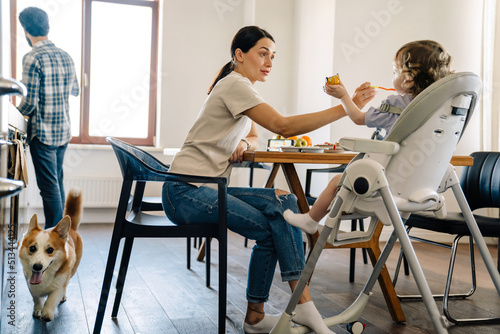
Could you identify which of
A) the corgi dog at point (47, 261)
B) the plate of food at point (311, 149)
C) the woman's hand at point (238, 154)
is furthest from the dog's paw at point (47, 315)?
the plate of food at point (311, 149)

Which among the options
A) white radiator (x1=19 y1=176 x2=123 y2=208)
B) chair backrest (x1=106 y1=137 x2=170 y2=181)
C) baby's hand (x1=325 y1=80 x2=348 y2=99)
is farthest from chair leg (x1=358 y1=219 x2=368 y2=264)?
white radiator (x1=19 y1=176 x2=123 y2=208)

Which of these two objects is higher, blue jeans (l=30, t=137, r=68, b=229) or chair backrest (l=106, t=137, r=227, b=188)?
chair backrest (l=106, t=137, r=227, b=188)

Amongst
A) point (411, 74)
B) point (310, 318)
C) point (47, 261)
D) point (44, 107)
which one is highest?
point (411, 74)

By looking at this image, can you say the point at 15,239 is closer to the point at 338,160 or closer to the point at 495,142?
the point at 338,160

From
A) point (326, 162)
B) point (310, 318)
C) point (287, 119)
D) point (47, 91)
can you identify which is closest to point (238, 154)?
point (287, 119)

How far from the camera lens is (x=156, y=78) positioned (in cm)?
517

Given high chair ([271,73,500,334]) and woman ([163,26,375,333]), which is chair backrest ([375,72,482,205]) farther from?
woman ([163,26,375,333])

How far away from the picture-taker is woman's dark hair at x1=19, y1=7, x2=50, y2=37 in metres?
3.07

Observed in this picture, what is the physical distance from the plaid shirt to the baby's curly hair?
6.96 ft

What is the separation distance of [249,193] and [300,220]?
8.4 inches

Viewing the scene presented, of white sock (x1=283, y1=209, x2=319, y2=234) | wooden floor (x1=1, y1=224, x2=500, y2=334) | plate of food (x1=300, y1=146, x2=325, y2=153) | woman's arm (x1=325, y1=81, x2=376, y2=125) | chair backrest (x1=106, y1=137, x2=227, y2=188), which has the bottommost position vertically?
wooden floor (x1=1, y1=224, x2=500, y2=334)

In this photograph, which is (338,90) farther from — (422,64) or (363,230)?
(363,230)

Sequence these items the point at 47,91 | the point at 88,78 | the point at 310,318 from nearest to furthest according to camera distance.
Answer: the point at 310,318 → the point at 47,91 → the point at 88,78

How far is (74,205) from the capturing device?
2086mm
